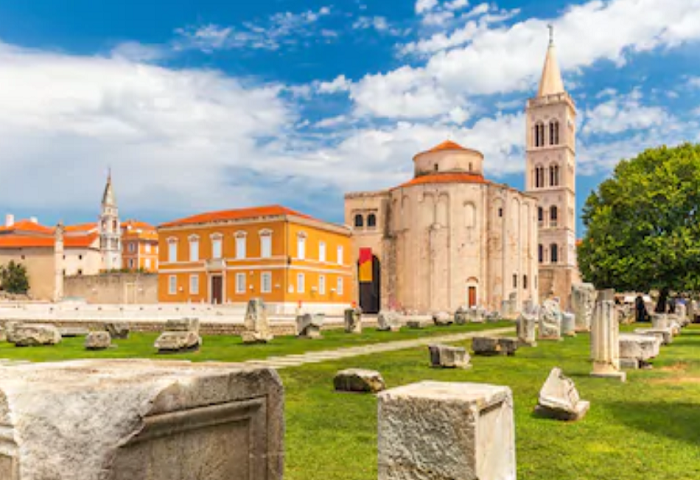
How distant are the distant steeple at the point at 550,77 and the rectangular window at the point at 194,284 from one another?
48.0 m

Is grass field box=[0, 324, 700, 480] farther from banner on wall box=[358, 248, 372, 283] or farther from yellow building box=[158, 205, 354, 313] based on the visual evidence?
banner on wall box=[358, 248, 372, 283]

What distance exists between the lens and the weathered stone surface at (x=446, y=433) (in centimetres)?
359

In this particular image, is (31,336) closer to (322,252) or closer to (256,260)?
(256,260)

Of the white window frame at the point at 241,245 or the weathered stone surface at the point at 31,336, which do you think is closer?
the weathered stone surface at the point at 31,336

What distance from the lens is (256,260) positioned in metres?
42.7

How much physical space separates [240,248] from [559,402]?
3808 centimetres

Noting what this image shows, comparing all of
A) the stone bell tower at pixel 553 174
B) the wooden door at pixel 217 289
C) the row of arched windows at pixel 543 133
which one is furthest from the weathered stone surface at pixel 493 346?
the row of arched windows at pixel 543 133

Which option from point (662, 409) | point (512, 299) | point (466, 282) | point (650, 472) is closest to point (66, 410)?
point (650, 472)

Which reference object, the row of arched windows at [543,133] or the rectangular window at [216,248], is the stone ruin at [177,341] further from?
the row of arched windows at [543,133]

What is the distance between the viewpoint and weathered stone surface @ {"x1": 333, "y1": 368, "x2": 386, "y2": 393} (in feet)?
28.5

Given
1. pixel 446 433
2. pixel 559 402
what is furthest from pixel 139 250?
pixel 446 433

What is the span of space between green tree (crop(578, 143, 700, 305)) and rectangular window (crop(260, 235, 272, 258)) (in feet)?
67.0

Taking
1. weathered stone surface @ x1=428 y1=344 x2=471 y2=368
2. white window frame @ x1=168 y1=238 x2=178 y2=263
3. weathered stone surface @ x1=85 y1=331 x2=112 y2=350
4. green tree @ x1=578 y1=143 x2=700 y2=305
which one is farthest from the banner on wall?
weathered stone surface @ x1=428 y1=344 x2=471 y2=368

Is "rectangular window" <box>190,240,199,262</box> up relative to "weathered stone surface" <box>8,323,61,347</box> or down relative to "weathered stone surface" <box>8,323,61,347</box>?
up
